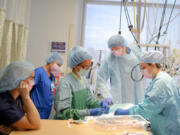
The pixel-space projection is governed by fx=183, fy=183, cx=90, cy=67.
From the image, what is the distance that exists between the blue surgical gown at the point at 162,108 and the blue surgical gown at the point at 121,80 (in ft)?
2.53

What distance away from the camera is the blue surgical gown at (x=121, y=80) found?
2.19 metres

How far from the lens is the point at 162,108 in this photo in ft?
4.43

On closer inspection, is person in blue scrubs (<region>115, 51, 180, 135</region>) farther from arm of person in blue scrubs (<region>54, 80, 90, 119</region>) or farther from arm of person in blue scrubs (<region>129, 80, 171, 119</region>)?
arm of person in blue scrubs (<region>54, 80, 90, 119</region>)

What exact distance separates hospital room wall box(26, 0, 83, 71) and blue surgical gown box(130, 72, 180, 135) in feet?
6.88

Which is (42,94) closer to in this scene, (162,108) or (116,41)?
(116,41)

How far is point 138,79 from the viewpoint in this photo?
2.17m

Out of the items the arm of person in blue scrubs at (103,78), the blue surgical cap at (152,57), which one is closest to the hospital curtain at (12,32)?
the arm of person in blue scrubs at (103,78)

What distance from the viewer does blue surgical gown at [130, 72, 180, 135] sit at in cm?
134

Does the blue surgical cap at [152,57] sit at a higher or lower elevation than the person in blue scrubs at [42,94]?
higher

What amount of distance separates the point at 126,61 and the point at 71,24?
4.72 feet

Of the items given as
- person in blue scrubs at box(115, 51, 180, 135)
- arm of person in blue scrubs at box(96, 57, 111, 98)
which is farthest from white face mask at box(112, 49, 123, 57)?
person in blue scrubs at box(115, 51, 180, 135)

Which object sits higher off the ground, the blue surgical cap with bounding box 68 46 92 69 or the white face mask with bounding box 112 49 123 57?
the white face mask with bounding box 112 49 123 57

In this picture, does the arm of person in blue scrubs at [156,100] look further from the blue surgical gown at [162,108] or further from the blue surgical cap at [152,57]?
the blue surgical cap at [152,57]

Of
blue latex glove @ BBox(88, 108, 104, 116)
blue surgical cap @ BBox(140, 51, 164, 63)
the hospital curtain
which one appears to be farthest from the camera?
the hospital curtain
